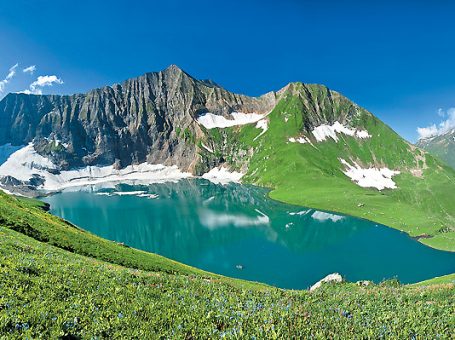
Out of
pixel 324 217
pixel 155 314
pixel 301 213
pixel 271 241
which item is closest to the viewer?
pixel 155 314

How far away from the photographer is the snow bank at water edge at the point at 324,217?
5344 inches

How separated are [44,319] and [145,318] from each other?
2664mm

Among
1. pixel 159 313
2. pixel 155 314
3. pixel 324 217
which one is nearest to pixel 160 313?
pixel 159 313

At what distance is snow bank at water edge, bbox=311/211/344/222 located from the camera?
13575 cm

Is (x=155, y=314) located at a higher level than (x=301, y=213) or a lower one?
lower

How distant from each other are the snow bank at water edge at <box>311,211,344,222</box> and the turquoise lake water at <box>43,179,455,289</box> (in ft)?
1.38

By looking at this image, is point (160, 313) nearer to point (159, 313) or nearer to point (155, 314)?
point (159, 313)

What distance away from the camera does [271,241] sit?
343 feet

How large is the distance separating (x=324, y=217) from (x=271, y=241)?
4525 centimetres

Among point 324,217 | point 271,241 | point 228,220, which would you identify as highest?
point 228,220

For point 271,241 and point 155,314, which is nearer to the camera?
point 155,314

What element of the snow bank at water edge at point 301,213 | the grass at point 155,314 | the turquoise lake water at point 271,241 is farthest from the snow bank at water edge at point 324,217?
the grass at point 155,314

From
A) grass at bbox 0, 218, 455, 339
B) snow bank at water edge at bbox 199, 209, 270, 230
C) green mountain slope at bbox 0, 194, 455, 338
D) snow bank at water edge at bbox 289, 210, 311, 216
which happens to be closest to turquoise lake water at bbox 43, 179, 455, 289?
snow bank at water edge at bbox 289, 210, 311, 216

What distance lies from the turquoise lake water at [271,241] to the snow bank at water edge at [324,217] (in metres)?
0.42
